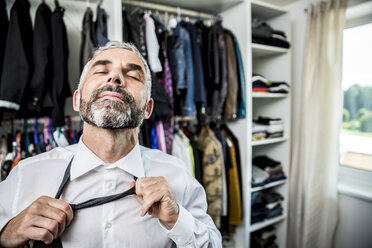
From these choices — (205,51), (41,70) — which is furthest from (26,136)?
(205,51)

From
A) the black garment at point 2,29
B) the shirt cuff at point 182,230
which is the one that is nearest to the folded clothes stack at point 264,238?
the shirt cuff at point 182,230

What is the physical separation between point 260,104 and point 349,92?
791mm

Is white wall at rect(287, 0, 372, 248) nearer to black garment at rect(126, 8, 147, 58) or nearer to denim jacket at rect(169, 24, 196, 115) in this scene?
denim jacket at rect(169, 24, 196, 115)

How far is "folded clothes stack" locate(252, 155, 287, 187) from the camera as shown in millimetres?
1996

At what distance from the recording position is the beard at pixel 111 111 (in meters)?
0.77

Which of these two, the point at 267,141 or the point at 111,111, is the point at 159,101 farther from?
the point at 267,141

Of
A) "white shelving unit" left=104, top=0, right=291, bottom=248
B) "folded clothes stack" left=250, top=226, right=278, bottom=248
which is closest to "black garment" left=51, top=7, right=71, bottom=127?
"white shelving unit" left=104, top=0, right=291, bottom=248

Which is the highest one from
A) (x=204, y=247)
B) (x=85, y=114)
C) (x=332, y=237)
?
(x=85, y=114)

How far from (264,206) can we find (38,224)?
1.98m

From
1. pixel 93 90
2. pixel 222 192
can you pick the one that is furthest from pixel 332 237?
pixel 93 90

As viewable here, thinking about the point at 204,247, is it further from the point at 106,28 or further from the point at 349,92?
the point at 349,92

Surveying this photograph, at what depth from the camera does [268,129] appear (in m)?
→ 2.09

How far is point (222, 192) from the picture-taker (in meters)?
1.81

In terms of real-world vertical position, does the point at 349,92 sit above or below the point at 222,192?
above
